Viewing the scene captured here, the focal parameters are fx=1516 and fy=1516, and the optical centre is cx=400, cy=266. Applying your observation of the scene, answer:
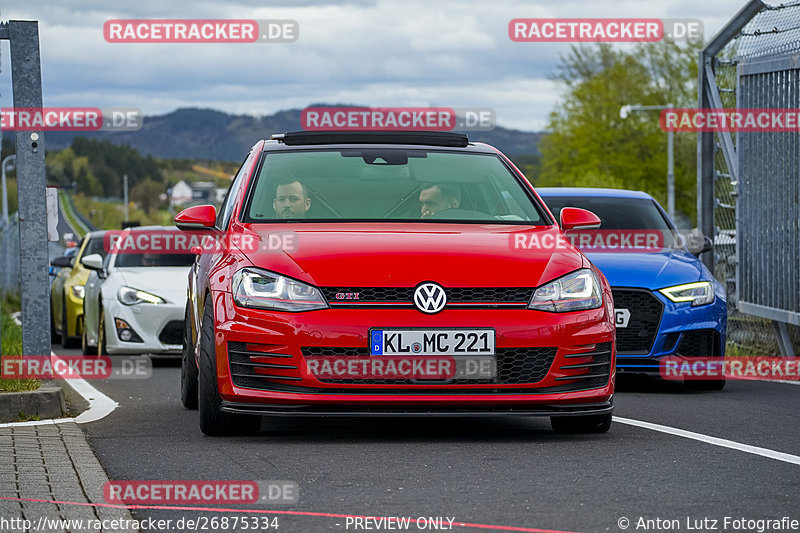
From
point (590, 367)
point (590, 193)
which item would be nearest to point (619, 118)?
point (590, 193)

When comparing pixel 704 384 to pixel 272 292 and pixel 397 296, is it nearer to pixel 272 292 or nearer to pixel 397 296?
pixel 397 296

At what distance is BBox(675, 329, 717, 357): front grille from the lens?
1110 cm

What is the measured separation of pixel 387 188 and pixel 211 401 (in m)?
1.69

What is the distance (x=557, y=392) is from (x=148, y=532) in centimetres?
285

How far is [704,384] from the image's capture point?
11.3 meters

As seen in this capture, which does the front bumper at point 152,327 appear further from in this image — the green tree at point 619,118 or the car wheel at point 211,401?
the green tree at point 619,118

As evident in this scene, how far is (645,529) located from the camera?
5051mm

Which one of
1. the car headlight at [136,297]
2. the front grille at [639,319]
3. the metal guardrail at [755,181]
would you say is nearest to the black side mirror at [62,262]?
the car headlight at [136,297]

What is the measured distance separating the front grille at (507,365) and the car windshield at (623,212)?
5.22 meters

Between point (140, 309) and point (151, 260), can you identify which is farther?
point (151, 260)

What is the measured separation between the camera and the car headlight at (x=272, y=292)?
287 inches

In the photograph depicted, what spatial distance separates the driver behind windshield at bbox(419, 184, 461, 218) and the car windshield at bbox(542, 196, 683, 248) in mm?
4117

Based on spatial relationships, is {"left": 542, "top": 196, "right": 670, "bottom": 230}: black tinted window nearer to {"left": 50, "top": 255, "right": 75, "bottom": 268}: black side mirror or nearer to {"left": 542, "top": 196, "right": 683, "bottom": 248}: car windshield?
{"left": 542, "top": 196, "right": 683, "bottom": 248}: car windshield

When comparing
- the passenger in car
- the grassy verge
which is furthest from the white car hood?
the passenger in car
